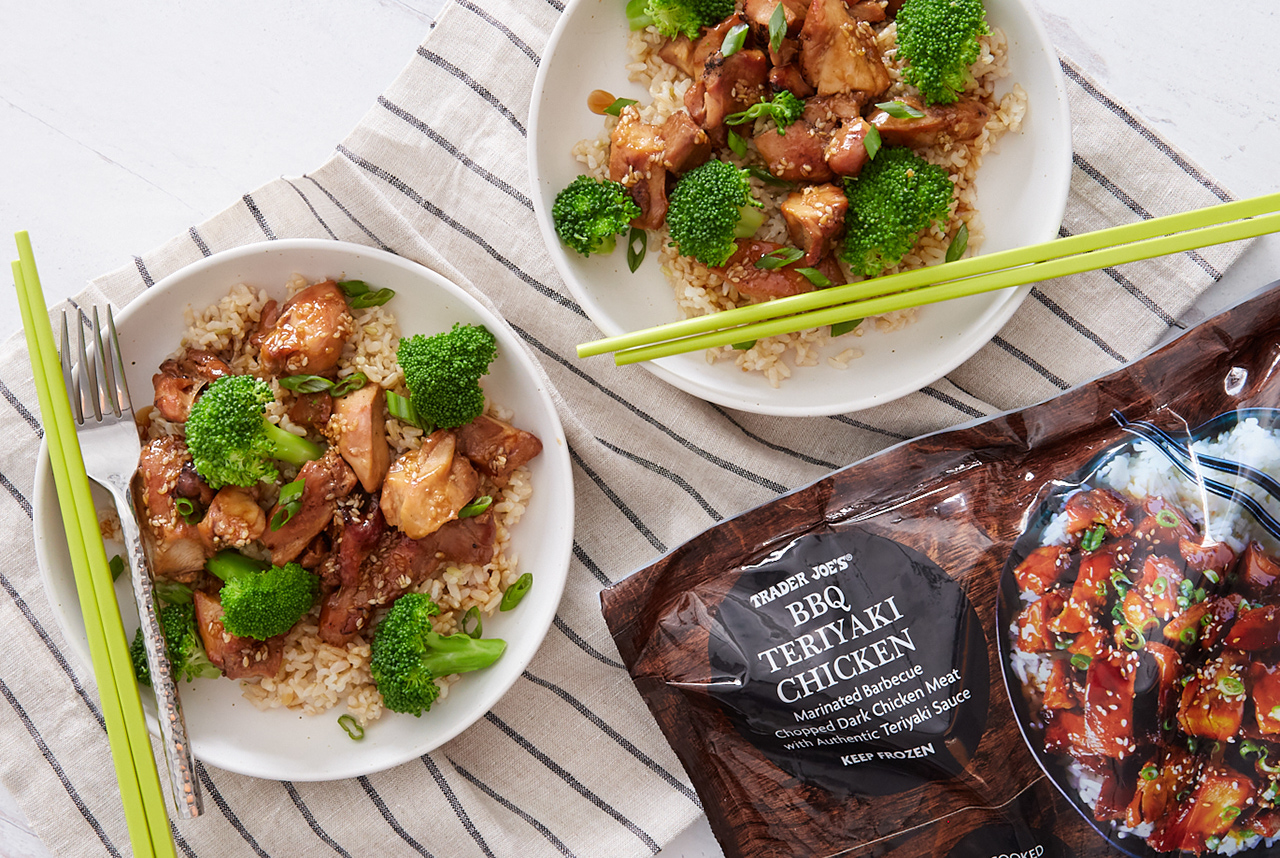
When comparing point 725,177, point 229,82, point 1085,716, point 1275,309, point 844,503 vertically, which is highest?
point 229,82

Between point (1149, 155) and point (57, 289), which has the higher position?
point (57, 289)

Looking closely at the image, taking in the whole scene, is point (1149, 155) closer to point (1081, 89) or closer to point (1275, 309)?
point (1081, 89)

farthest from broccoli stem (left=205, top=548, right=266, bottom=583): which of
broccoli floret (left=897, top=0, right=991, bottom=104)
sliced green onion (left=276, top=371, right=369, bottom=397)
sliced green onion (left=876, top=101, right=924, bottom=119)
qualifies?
broccoli floret (left=897, top=0, right=991, bottom=104)

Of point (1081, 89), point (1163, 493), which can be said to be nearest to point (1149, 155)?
point (1081, 89)

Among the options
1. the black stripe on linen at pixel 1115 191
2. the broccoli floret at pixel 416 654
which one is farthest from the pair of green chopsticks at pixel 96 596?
the black stripe on linen at pixel 1115 191

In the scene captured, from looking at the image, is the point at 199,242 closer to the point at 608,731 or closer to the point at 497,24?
the point at 497,24

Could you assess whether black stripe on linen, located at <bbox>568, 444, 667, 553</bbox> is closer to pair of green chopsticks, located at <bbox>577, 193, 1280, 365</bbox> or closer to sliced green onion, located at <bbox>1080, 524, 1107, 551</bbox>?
pair of green chopsticks, located at <bbox>577, 193, 1280, 365</bbox>

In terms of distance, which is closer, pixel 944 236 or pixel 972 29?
pixel 972 29

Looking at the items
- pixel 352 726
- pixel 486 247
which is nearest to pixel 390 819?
pixel 352 726
